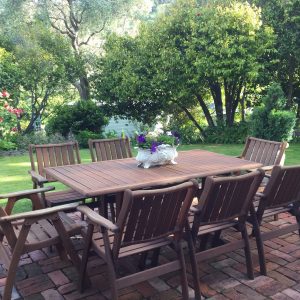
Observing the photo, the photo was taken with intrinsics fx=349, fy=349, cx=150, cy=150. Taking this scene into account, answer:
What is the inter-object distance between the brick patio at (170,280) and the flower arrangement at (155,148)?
92 centimetres

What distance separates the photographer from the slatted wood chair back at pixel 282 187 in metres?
2.91

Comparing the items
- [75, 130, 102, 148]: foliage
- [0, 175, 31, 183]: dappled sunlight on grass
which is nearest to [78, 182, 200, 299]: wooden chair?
[0, 175, 31, 183]: dappled sunlight on grass

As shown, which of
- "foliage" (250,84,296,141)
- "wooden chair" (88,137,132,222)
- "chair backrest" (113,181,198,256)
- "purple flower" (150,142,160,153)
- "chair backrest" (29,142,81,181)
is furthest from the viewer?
"foliage" (250,84,296,141)

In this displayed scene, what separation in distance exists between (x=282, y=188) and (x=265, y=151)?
5.39 feet

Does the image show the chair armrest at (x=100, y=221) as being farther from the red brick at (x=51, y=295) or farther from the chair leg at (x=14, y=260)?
the red brick at (x=51, y=295)

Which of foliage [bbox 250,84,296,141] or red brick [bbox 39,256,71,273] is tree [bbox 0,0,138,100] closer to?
foliage [bbox 250,84,296,141]

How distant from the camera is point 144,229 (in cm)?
235

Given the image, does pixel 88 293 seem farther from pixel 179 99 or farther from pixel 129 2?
pixel 129 2

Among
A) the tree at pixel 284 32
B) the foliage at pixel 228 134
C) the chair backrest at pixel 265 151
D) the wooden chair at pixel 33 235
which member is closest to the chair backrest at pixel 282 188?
the chair backrest at pixel 265 151

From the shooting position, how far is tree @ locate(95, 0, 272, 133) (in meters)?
9.83

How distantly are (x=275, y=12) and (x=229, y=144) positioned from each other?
13.9 feet

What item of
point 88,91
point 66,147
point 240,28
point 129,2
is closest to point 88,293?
point 66,147

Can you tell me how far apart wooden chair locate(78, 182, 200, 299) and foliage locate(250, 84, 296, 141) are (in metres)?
4.58

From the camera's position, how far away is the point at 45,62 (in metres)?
11.1
